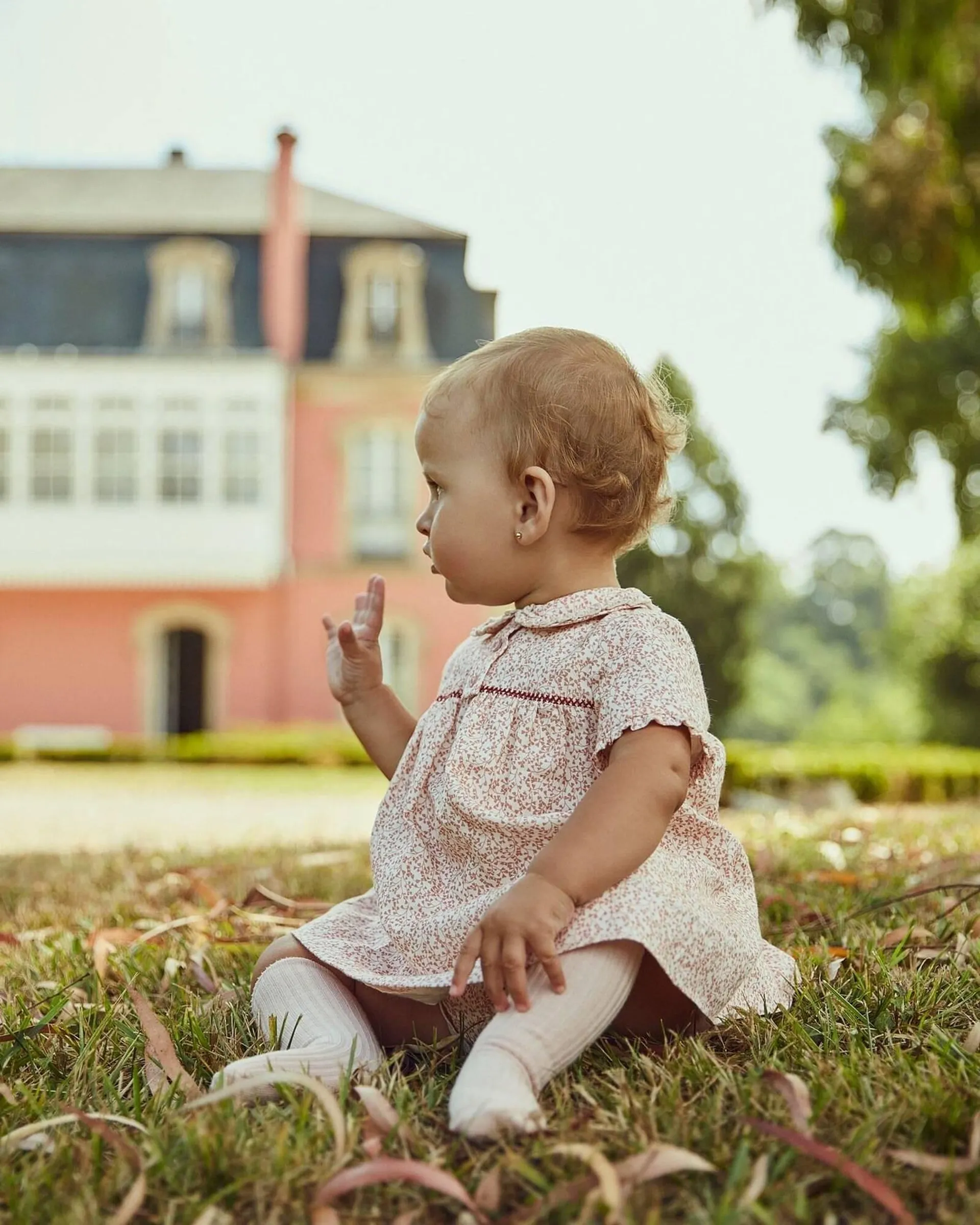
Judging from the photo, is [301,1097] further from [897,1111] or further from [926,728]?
[926,728]

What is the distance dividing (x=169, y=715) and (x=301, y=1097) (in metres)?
16.6

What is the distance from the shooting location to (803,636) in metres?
45.7

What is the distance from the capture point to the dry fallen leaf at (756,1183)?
992 mm

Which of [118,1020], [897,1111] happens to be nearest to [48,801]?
[118,1020]

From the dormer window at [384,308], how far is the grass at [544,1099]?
604 inches

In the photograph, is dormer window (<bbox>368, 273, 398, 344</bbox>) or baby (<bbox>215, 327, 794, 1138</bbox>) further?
dormer window (<bbox>368, 273, 398, 344</bbox>)

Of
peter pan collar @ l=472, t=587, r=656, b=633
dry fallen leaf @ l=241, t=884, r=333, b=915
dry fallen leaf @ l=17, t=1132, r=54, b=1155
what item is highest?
peter pan collar @ l=472, t=587, r=656, b=633

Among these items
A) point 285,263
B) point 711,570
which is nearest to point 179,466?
point 285,263

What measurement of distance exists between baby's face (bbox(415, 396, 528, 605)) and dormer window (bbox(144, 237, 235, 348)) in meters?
16.3

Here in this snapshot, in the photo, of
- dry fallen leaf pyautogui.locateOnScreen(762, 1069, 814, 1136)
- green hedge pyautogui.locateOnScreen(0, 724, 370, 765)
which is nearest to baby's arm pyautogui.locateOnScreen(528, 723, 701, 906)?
dry fallen leaf pyautogui.locateOnScreen(762, 1069, 814, 1136)

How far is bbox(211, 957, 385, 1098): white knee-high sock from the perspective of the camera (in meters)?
1.32

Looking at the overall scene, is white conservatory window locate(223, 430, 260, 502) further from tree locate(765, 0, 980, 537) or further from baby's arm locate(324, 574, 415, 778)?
baby's arm locate(324, 574, 415, 778)

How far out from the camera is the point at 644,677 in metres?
1.48

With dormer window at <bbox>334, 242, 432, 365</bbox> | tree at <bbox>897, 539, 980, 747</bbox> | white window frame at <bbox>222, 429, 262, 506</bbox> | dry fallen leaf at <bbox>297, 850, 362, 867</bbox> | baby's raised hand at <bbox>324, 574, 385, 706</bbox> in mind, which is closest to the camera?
baby's raised hand at <bbox>324, 574, 385, 706</bbox>
